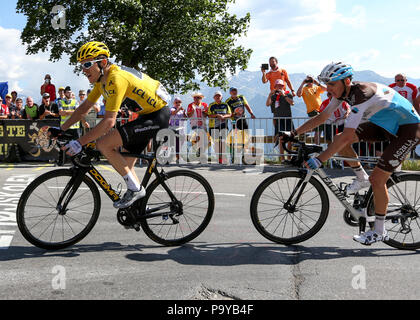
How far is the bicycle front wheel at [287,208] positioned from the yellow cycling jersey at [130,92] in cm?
147

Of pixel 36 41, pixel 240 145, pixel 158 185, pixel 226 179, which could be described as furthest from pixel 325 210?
pixel 36 41

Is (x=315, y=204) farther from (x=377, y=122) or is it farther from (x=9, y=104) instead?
(x=9, y=104)

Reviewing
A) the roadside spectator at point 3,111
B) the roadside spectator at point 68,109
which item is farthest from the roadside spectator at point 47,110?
the roadside spectator at point 3,111

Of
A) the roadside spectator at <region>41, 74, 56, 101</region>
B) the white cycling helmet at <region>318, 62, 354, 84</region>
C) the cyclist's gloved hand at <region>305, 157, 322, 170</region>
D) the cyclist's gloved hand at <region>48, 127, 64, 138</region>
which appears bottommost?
the cyclist's gloved hand at <region>305, 157, 322, 170</region>

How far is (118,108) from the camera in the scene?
15.6ft

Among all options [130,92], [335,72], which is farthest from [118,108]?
[335,72]

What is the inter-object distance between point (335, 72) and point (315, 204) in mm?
1429

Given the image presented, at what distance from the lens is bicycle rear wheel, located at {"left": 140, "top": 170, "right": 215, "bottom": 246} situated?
5.08m

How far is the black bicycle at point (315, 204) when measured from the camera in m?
5.01

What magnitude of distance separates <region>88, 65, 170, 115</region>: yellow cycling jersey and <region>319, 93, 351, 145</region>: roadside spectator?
6.85 metres

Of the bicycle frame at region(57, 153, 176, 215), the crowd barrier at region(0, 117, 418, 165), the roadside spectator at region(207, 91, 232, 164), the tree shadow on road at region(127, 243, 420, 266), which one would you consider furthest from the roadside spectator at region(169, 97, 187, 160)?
the tree shadow on road at region(127, 243, 420, 266)

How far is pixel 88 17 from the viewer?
2653cm

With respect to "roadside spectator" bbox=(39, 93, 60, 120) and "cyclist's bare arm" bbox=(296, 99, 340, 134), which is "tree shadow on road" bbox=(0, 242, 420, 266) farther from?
"roadside spectator" bbox=(39, 93, 60, 120)
